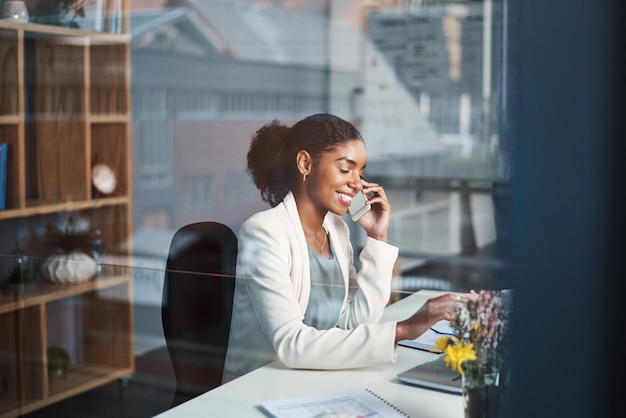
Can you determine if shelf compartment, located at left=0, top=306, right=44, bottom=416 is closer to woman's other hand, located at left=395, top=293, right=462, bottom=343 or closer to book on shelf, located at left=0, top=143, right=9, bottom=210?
book on shelf, located at left=0, top=143, right=9, bottom=210

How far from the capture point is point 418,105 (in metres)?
1.48

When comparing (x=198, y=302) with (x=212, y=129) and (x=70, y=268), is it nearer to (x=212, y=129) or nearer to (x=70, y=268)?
(x=212, y=129)

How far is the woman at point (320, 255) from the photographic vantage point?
1.49 metres

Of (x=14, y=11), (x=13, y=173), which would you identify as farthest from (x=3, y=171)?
(x=14, y=11)

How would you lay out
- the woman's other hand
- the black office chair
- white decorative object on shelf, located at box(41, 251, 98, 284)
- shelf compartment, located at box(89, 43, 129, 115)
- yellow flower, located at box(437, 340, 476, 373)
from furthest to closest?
white decorative object on shelf, located at box(41, 251, 98, 284) < shelf compartment, located at box(89, 43, 129, 115) < the black office chair < the woman's other hand < yellow flower, located at box(437, 340, 476, 373)

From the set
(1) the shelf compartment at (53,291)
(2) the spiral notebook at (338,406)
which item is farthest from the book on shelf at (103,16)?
(2) the spiral notebook at (338,406)

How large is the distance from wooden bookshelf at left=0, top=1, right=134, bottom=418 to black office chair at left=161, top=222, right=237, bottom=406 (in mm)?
253

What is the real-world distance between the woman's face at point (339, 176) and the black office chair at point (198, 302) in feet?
0.85

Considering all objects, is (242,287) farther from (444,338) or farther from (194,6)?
(194,6)

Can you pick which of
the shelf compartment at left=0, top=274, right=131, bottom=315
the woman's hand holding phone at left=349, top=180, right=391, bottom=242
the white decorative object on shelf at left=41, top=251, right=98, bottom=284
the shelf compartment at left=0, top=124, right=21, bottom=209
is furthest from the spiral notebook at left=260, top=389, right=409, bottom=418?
the shelf compartment at left=0, top=124, right=21, bottom=209

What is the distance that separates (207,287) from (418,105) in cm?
64

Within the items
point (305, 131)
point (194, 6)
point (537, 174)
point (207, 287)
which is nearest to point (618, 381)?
point (537, 174)

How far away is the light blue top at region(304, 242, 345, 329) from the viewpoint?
1525 mm

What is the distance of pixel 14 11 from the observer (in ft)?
7.82
